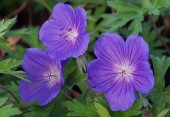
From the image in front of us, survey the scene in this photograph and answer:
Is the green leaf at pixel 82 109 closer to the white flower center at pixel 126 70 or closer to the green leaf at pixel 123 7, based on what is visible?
the white flower center at pixel 126 70

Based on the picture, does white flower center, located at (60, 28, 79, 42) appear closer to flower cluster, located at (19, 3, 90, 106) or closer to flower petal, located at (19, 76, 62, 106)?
flower cluster, located at (19, 3, 90, 106)

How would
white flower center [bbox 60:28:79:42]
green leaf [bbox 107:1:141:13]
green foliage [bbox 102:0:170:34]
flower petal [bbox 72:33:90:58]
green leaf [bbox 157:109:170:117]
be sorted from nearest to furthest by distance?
green leaf [bbox 157:109:170:117], flower petal [bbox 72:33:90:58], white flower center [bbox 60:28:79:42], green foliage [bbox 102:0:170:34], green leaf [bbox 107:1:141:13]

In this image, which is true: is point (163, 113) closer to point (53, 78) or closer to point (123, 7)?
point (53, 78)

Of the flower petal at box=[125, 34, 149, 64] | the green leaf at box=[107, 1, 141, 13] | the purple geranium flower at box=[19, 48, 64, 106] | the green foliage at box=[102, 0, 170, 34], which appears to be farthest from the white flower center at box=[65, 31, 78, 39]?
the green leaf at box=[107, 1, 141, 13]

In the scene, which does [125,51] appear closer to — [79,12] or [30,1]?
[79,12]

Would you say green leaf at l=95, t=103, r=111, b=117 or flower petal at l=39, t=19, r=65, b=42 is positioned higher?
flower petal at l=39, t=19, r=65, b=42

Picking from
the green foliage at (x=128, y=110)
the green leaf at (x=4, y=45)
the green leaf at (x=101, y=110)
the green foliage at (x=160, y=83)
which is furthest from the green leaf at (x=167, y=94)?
the green leaf at (x=4, y=45)

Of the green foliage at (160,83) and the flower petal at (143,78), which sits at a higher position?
the flower petal at (143,78)
